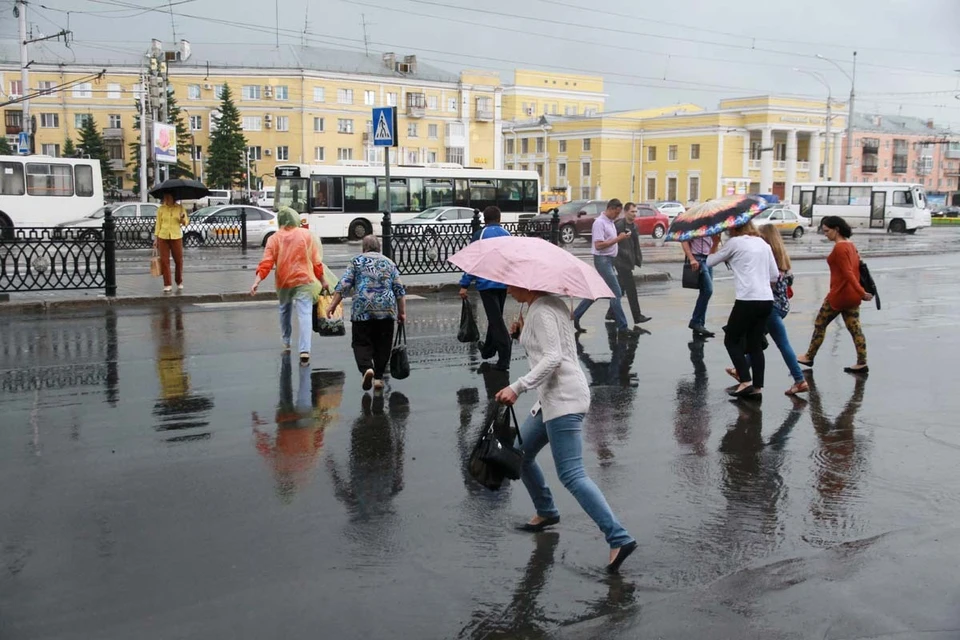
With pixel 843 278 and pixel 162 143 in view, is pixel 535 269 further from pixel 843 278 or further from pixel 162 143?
pixel 162 143

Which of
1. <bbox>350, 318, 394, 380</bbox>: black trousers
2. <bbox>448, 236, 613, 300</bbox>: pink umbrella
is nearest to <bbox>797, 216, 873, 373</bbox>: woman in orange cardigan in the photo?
<bbox>350, 318, 394, 380</bbox>: black trousers

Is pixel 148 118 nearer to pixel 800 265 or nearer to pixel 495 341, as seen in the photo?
pixel 800 265

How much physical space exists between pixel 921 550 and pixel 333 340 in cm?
788

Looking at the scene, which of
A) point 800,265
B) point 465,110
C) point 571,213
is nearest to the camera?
point 800,265

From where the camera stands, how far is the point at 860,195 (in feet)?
169

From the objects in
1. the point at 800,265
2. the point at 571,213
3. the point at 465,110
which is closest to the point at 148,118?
the point at 571,213

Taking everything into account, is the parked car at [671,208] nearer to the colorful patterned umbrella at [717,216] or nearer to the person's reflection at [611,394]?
the person's reflection at [611,394]

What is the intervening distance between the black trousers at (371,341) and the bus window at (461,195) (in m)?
30.0

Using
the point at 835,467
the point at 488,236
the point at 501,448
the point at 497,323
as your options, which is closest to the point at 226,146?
the point at 497,323

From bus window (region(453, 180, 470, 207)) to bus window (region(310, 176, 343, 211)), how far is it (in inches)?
196

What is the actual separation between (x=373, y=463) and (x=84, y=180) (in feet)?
94.7

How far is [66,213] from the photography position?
1242 inches

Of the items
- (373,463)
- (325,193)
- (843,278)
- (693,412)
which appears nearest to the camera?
(373,463)

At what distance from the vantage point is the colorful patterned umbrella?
864 cm
